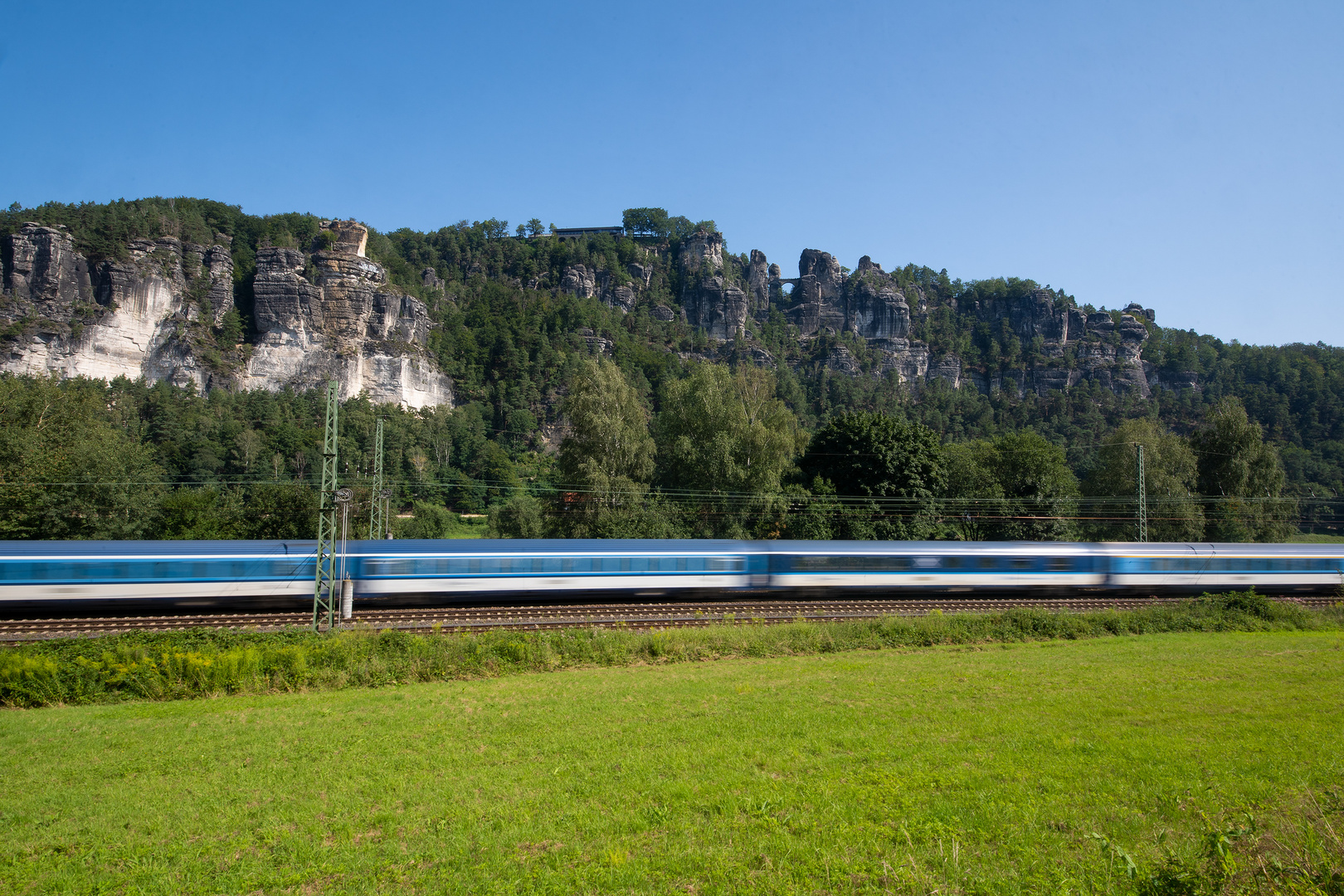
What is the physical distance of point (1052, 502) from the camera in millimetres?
52625

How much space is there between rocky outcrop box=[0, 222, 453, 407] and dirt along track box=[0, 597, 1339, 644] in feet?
313

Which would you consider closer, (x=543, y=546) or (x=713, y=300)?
(x=543, y=546)

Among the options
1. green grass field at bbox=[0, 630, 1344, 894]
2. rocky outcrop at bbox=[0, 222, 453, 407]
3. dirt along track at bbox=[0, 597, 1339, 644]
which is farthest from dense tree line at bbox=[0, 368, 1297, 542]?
rocky outcrop at bbox=[0, 222, 453, 407]

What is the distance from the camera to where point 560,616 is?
2406cm

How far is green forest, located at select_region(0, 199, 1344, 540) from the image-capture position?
44500 millimetres

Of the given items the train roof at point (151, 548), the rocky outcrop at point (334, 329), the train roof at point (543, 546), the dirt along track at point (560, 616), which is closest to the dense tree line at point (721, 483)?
the train roof at point (543, 546)

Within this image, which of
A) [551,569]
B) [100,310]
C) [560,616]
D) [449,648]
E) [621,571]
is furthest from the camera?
[100,310]

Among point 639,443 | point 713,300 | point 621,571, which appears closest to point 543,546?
point 621,571

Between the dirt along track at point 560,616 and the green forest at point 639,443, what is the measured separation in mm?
15915

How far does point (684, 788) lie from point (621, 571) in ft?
60.4

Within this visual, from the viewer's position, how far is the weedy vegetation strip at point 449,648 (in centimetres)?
1361

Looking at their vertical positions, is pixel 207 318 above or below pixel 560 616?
above

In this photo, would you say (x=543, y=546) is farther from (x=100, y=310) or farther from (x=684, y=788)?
(x=100, y=310)

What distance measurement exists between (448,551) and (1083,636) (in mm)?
21215
